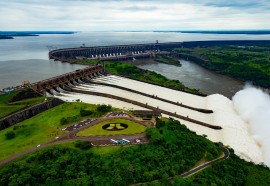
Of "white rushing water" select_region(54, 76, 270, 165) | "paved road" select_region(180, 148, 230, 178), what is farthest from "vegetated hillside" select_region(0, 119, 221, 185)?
"white rushing water" select_region(54, 76, 270, 165)

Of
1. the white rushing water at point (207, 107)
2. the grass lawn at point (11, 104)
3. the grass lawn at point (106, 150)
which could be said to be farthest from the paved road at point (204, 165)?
the grass lawn at point (11, 104)

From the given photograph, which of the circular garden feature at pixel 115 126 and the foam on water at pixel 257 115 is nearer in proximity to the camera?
the circular garden feature at pixel 115 126

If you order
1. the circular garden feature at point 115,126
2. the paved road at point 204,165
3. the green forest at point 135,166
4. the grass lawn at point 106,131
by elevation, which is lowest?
the paved road at point 204,165

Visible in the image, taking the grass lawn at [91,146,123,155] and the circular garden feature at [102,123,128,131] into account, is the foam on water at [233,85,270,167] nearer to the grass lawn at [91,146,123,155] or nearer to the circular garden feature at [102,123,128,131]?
the circular garden feature at [102,123,128,131]

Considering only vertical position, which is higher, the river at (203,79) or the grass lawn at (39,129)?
the grass lawn at (39,129)

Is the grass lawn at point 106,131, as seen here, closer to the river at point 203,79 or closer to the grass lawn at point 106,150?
the grass lawn at point 106,150

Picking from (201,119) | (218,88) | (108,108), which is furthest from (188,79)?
(108,108)

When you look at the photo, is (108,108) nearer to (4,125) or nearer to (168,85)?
(4,125)
